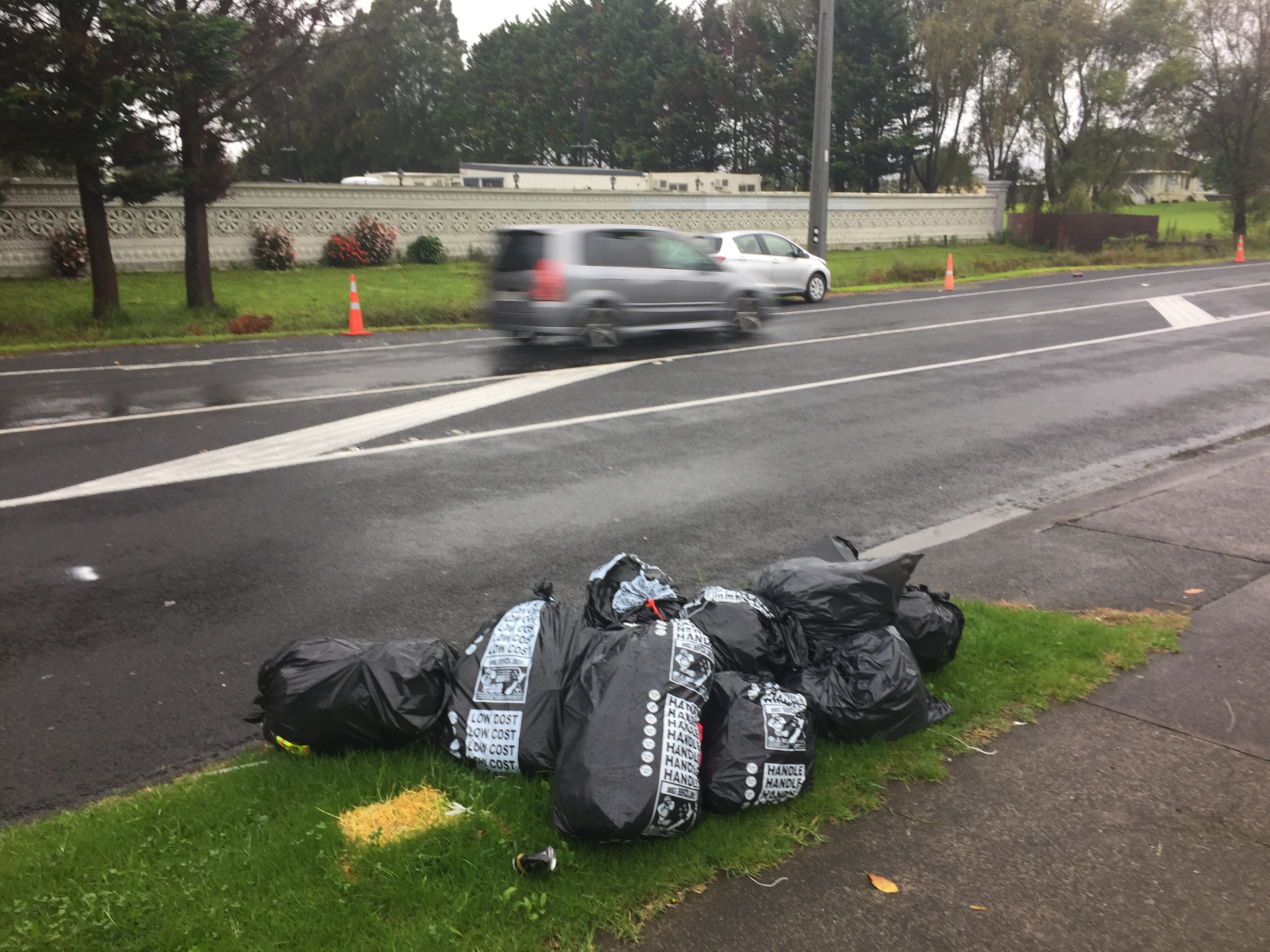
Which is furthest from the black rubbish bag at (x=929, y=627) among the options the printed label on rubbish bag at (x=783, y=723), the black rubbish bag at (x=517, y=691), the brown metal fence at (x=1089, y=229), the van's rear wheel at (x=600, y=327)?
the brown metal fence at (x=1089, y=229)

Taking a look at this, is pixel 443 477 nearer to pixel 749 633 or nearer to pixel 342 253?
pixel 749 633

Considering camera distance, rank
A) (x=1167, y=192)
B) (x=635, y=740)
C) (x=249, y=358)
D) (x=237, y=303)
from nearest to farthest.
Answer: (x=635, y=740) → (x=249, y=358) → (x=237, y=303) → (x=1167, y=192)

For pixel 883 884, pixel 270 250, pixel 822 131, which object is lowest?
pixel 883 884

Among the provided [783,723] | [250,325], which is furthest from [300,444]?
[250,325]

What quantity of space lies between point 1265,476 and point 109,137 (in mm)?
15542

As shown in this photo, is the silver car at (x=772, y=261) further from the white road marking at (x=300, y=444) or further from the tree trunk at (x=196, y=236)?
the white road marking at (x=300, y=444)

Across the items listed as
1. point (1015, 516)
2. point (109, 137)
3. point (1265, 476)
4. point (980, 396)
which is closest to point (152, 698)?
point (1015, 516)

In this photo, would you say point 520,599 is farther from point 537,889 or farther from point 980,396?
point 980,396

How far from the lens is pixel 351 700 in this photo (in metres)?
3.59

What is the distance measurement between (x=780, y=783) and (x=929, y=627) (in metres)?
1.18

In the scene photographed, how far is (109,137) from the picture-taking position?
50.9ft

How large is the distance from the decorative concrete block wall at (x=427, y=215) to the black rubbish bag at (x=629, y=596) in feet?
36.4

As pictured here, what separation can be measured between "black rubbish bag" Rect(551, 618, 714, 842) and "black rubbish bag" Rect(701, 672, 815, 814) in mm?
80

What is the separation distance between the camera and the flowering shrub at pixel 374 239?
96.3 ft
